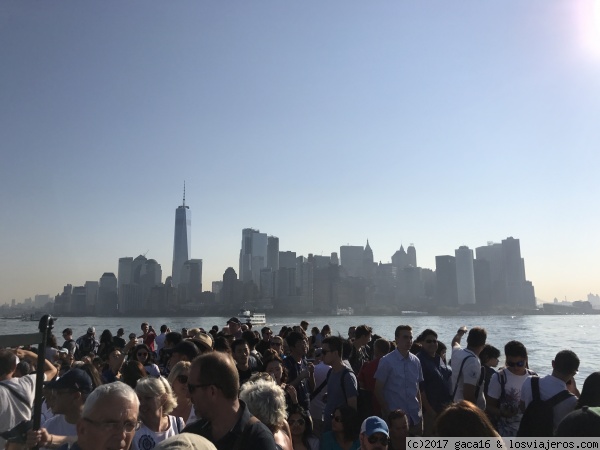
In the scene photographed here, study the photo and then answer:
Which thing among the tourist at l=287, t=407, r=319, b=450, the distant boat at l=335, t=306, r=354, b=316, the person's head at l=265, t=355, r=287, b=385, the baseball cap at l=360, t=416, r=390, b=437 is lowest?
the distant boat at l=335, t=306, r=354, b=316

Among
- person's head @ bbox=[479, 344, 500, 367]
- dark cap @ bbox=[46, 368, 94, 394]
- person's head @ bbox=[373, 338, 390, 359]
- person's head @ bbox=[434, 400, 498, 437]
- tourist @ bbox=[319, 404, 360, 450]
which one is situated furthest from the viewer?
person's head @ bbox=[373, 338, 390, 359]

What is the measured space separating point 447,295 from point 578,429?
157319 mm

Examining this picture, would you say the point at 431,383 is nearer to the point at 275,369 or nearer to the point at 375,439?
the point at 275,369

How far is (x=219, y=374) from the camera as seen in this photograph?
289cm

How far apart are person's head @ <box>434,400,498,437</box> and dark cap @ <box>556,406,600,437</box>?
683 millimetres

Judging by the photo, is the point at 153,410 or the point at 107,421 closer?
the point at 107,421

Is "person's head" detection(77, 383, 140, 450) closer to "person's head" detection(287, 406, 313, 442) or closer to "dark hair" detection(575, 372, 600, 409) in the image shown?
"person's head" detection(287, 406, 313, 442)

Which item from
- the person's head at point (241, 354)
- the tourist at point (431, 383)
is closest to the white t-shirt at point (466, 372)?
the tourist at point (431, 383)

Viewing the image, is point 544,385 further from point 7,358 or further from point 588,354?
point 588,354

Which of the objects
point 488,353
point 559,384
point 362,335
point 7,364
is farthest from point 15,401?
point 362,335

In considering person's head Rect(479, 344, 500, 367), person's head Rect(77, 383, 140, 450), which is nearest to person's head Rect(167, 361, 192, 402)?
person's head Rect(77, 383, 140, 450)

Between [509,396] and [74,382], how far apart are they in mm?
4194

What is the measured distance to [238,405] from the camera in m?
2.92

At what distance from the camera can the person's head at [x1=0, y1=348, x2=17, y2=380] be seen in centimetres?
357
